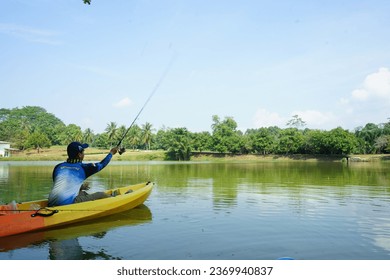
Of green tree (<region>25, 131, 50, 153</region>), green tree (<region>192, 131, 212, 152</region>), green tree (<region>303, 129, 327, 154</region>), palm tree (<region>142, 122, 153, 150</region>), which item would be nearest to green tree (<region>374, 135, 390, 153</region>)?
green tree (<region>303, 129, 327, 154</region>)

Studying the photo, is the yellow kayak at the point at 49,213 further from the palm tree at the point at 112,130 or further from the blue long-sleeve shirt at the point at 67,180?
the palm tree at the point at 112,130

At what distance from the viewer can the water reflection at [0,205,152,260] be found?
6.16 meters

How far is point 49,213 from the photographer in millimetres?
7859

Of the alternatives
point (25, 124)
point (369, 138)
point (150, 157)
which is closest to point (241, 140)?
point (150, 157)

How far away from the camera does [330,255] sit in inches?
238

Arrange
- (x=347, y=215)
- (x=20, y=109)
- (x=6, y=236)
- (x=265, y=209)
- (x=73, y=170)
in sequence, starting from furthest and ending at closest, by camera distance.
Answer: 1. (x=20, y=109)
2. (x=265, y=209)
3. (x=347, y=215)
4. (x=73, y=170)
5. (x=6, y=236)

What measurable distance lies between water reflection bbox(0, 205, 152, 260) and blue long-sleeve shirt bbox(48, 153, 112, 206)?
0.72 meters

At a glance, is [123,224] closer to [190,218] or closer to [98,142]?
[190,218]

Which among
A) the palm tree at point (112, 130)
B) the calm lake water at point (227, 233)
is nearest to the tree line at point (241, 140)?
the palm tree at point (112, 130)

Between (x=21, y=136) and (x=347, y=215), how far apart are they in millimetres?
82154

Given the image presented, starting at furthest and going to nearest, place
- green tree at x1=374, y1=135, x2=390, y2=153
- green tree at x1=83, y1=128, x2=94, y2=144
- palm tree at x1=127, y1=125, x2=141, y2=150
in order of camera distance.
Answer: green tree at x1=83, y1=128, x2=94, y2=144, palm tree at x1=127, y1=125, x2=141, y2=150, green tree at x1=374, y1=135, x2=390, y2=153

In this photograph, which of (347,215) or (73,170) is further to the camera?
(347,215)

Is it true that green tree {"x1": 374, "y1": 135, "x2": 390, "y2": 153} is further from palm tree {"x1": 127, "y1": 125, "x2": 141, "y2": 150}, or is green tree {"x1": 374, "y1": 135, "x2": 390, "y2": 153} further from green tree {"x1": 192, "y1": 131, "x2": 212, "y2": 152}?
palm tree {"x1": 127, "y1": 125, "x2": 141, "y2": 150}
